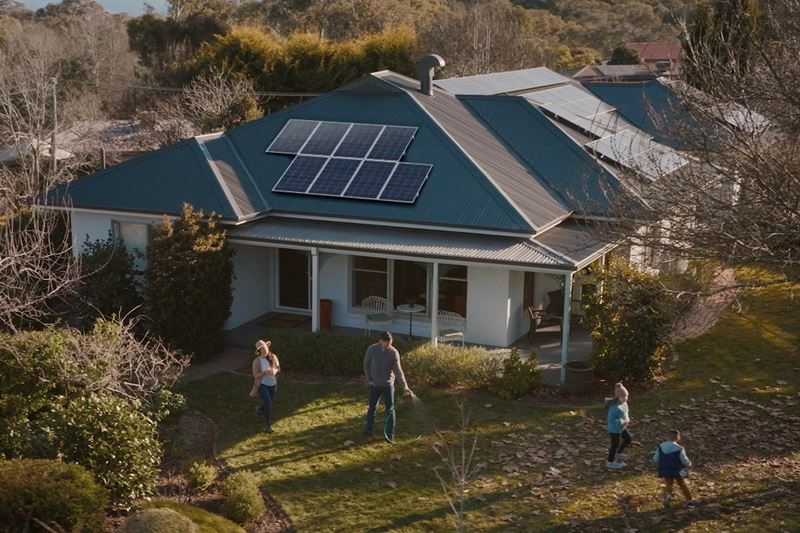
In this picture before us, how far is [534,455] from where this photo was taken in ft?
48.2

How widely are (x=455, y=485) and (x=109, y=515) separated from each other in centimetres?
506

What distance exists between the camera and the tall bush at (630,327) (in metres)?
17.7

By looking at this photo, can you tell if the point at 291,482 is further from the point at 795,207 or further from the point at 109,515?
the point at 795,207

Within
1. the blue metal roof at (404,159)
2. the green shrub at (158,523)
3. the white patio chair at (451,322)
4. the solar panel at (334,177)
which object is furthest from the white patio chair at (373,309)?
the green shrub at (158,523)

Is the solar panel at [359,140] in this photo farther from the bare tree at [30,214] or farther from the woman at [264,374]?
the woman at [264,374]

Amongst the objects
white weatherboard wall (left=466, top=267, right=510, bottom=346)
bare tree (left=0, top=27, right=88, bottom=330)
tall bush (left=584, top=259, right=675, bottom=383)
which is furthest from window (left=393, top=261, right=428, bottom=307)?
bare tree (left=0, top=27, right=88, bottom=330)

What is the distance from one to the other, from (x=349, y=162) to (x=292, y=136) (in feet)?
7.46

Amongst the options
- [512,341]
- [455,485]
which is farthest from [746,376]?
[455,485]

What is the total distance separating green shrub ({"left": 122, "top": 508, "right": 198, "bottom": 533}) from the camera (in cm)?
1048

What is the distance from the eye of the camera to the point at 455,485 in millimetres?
13578

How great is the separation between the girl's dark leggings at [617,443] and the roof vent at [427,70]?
13.9 m

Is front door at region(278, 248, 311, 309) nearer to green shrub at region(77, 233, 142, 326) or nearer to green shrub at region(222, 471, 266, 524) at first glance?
green shrub at region(77, 233, 142, 326)

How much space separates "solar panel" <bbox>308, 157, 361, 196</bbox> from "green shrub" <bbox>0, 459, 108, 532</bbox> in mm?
11631

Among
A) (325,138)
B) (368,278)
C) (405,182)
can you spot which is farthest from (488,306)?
(325,138)
